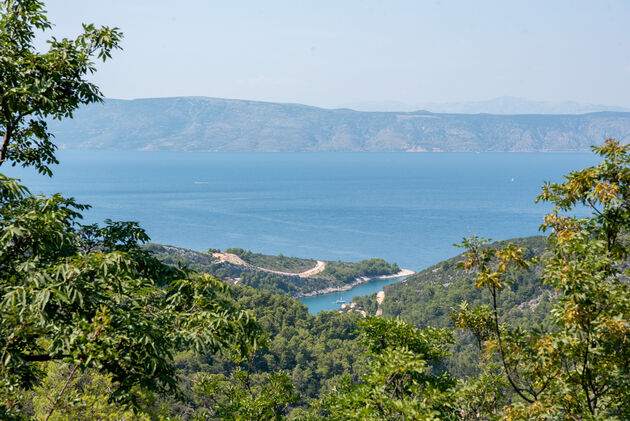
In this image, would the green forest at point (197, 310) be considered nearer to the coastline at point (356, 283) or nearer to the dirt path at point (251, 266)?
the coastline at point (356, 283)

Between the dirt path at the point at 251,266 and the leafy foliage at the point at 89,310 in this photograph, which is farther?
the dirt path at the point at 251,266

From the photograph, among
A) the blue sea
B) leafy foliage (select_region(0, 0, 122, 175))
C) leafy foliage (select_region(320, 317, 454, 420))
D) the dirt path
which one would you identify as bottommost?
the dirt path

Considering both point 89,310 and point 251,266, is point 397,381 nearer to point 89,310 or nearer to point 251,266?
point 89,310

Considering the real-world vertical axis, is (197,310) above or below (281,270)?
above

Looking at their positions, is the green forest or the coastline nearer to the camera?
the green forest

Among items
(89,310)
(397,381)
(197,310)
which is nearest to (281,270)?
(397,381)

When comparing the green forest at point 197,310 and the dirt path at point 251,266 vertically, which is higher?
the green forest at point 197,310

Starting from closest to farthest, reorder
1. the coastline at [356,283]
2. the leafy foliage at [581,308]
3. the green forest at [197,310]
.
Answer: the green forest at [197,310] < the leafy foliage at [581,308] < the coastline at [356,283]

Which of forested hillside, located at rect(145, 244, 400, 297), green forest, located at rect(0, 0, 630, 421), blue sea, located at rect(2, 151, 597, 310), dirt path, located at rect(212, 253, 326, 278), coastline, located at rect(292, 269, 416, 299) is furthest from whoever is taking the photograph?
blue sea, located at rect(2, 151, 597, 310)

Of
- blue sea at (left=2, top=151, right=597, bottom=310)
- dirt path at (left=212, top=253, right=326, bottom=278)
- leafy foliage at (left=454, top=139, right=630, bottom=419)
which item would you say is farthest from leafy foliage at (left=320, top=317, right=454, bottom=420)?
blue sea at (left=2, top=151, right=597, bottom=310)


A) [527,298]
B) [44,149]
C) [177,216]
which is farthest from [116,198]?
[44,149]

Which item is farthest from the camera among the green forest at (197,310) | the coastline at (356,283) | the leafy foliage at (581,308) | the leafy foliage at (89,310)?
the coastline at (356,283)

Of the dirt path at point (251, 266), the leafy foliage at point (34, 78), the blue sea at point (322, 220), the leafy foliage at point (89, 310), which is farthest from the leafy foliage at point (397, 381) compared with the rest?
the blue sea at point (322, 220)

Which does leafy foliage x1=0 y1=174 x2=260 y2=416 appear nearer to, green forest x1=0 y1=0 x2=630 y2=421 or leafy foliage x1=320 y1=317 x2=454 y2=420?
green forest x1=0 y1=0 x2=630 y2=421
